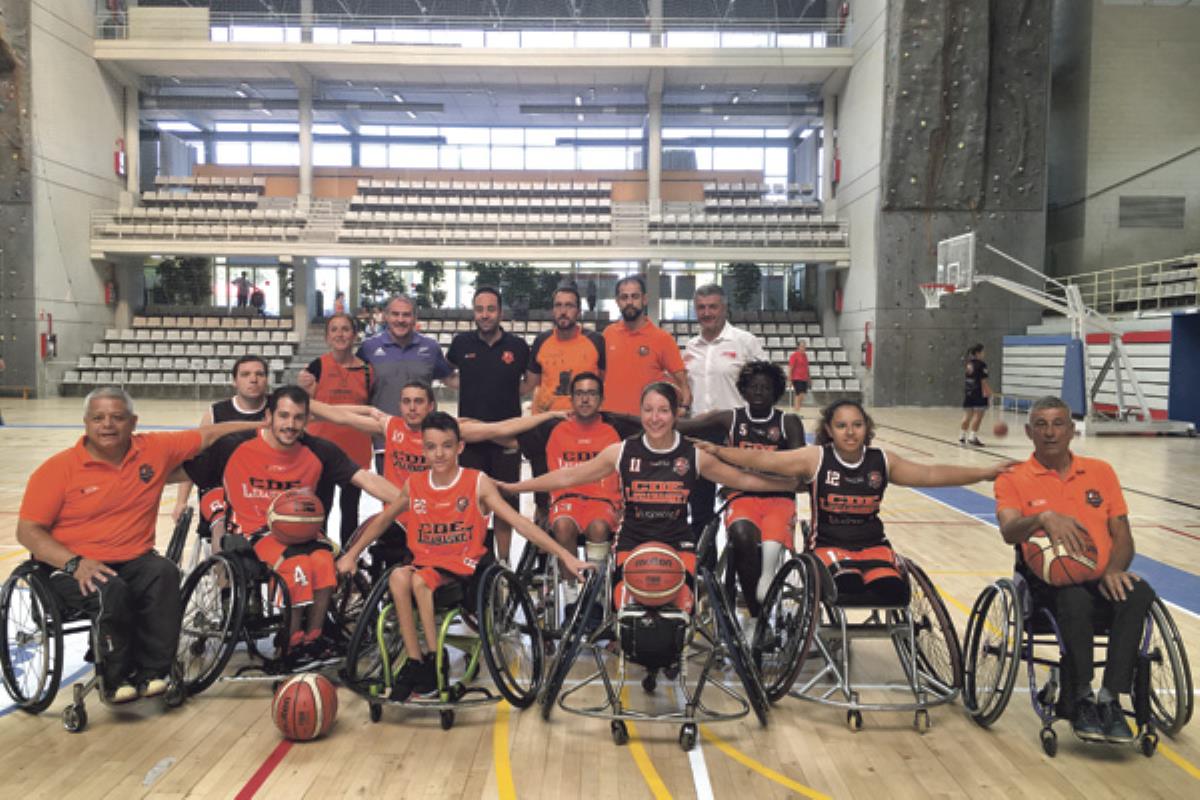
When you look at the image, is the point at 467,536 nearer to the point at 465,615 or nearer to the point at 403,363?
the point at 465,615

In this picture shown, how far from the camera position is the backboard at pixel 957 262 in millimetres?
19453

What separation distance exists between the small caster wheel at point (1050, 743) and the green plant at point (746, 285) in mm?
24482

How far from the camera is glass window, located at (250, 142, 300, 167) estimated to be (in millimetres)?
31469

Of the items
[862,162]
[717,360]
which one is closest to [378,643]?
[717,360]

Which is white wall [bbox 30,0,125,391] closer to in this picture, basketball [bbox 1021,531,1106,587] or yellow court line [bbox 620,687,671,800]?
yellow court line [bbox 620,687,671,800]

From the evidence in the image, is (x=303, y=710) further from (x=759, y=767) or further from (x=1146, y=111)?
(x=1146, y=111)

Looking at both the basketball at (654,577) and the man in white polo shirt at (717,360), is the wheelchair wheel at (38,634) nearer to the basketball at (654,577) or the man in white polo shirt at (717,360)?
the basketball at (654,577)

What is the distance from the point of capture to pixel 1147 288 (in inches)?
733

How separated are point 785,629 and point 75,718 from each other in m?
2.93

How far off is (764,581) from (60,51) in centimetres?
2532

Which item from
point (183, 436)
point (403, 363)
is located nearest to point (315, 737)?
point (183, 436)

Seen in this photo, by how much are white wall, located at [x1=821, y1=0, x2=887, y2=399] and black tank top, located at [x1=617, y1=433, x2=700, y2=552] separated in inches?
793

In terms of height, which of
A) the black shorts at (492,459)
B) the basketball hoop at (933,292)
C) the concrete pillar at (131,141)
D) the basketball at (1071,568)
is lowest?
the basketball at (1071,568)

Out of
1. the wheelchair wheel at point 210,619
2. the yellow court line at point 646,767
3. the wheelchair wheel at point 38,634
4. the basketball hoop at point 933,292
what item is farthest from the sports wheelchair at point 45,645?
the basketball hoop at point 933,292
